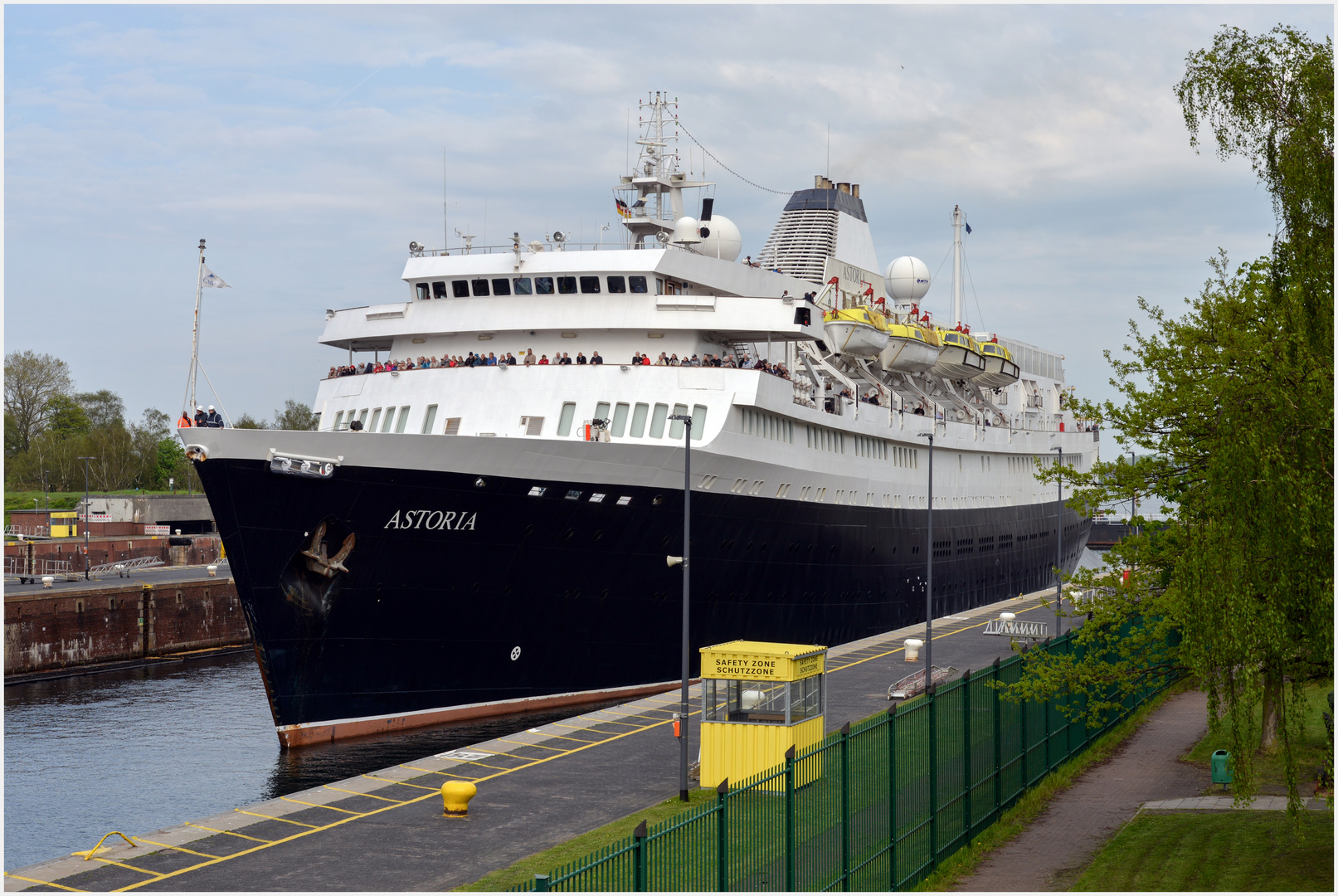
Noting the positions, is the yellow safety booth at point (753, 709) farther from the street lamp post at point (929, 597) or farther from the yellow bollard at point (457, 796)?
the yellow bollard at point (457, 796)

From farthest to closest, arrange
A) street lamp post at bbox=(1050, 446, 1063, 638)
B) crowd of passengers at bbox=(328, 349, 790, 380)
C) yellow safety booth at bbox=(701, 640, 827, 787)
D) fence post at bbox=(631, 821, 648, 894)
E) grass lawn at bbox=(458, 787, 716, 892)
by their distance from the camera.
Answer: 1. crowd of passengers at bbox=(328, 349, 790, 380)
2. street lamp post at bbox=(1050, 446, 1063, 638)
3. yellow safety booth at bbox=(701, 640, 827, 787)
4. grass lawn at bbox=(458, 787, 716, 892)
5. fence post at bbox=(631, 821, 648, 894)

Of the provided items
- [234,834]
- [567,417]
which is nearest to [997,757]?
[234,834]

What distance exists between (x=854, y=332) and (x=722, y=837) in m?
29.5

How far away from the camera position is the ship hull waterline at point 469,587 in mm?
24406

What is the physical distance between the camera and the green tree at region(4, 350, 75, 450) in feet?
347

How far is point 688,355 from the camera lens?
31500mm

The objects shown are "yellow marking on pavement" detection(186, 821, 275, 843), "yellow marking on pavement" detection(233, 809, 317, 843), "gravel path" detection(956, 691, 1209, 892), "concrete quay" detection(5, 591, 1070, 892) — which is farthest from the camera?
"yellow marking on pavement" detection(233, 809, 317, 843)

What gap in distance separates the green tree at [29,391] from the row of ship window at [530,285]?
8721 centimetres

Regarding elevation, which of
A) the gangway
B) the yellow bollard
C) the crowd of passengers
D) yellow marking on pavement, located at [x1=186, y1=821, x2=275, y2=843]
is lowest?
yellow marking on pavement, located at [x1=186, y1=821, x2=275, y2=843]

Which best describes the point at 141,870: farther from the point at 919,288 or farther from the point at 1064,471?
the point at 919,288

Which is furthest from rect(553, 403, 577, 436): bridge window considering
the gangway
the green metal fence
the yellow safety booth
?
the gangway

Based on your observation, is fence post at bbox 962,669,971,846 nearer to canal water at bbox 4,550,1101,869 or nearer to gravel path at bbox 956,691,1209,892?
gravel path at bbox 956,691,1209,892

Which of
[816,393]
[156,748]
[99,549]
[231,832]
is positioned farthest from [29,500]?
[231,832]

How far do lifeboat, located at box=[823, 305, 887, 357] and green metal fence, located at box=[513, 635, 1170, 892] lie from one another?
19770 millimetres
